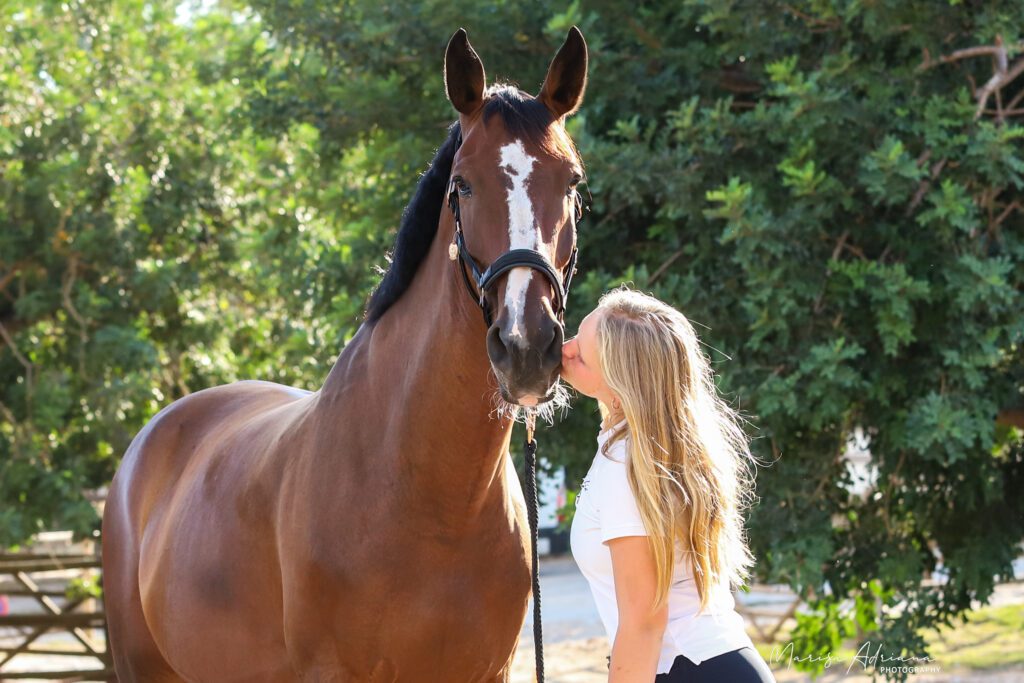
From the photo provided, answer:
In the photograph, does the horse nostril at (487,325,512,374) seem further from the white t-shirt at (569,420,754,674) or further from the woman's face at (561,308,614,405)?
the white t-shirt at (569,420,754,674)

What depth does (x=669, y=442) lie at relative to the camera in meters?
2.11

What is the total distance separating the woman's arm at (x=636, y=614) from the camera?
6.54ft

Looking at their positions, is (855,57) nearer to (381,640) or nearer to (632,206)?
(632,206)

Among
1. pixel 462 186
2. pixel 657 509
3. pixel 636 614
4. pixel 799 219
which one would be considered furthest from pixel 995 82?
pixel 636 614

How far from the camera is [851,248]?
4984 mm

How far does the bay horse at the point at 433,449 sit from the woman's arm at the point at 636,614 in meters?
0.37

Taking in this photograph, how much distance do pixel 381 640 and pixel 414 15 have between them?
399cm

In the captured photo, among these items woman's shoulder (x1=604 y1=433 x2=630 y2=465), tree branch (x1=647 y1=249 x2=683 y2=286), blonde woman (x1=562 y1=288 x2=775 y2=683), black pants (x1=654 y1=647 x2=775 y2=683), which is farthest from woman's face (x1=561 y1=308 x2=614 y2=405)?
tree branch (x1=647 y1=249 x2=683 y2=286)

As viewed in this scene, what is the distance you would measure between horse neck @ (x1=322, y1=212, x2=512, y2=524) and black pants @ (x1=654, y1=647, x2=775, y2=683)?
0.70 metres

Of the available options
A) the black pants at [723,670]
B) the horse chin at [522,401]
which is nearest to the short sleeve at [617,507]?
the horse chin at [522,401]

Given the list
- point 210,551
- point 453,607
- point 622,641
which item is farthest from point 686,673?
point 210,551

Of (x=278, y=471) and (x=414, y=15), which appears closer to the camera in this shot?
(x=278, y=471)

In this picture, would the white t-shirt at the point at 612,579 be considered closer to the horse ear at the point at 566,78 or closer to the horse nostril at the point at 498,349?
the horse nostril at the point at 498,349

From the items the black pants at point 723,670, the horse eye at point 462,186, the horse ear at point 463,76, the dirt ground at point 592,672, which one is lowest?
the dirt ground at point 592,672
